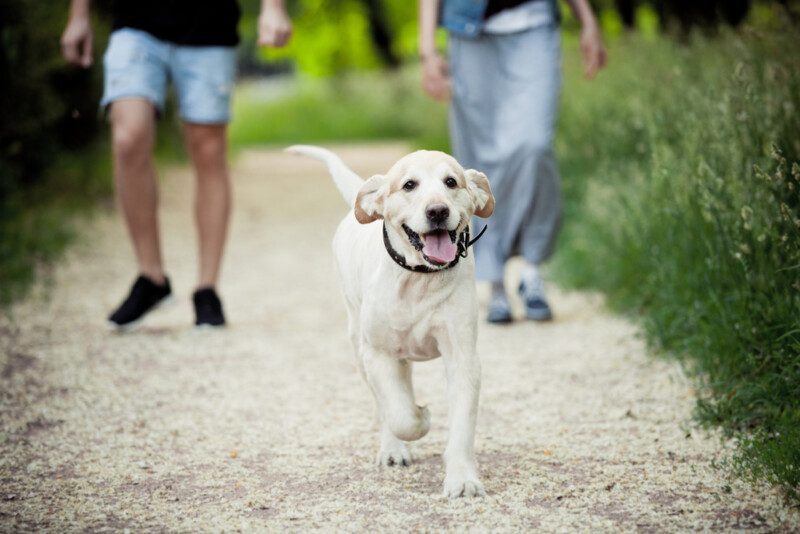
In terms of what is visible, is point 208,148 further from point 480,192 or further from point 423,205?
point 423,205

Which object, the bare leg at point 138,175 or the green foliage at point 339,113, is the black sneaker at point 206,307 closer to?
the bare leg at point 138,175

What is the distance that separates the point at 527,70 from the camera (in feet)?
17.4

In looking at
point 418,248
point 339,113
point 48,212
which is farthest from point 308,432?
point 339,113

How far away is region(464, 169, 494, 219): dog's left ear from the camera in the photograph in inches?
126

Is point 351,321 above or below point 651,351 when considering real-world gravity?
above

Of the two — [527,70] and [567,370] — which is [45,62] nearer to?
[527,70]

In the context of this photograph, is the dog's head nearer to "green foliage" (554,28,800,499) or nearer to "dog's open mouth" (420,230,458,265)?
"dog's open mouth" (420,230,458,265)

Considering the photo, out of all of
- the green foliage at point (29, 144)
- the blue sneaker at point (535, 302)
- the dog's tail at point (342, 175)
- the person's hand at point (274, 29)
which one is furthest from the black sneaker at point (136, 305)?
the blue sneaker at point (535, 302)

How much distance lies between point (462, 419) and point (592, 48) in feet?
10.1

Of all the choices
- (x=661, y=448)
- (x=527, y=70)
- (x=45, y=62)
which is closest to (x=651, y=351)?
(x=661, y=448)

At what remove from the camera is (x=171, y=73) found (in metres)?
5.30

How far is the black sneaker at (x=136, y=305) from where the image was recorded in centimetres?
531

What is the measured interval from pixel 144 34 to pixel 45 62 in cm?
328

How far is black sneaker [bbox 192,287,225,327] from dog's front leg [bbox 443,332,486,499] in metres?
2.56
